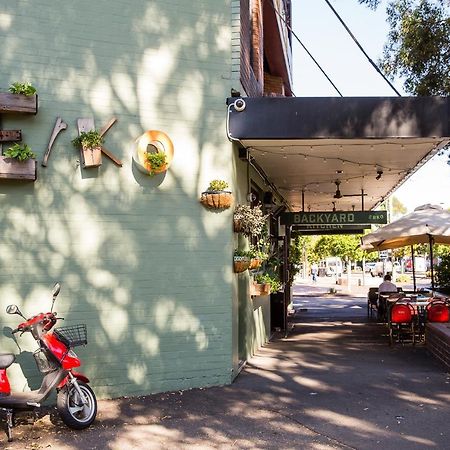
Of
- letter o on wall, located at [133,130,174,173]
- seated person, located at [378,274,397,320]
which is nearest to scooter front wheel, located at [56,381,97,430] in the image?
letter o on wall, located at [133,130,174,173]

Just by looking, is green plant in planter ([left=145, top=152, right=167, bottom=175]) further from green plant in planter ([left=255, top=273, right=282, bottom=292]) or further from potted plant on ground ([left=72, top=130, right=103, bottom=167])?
green plant in planter ([left=255, top=273, right=282, bottom=292])

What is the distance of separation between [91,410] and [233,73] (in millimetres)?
4701

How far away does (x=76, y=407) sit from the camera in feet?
20.1

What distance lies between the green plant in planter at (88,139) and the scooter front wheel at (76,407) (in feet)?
9.40

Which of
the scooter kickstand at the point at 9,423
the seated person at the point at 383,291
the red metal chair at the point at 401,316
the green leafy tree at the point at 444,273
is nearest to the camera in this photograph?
the scooter kickstand at the point at 9,423

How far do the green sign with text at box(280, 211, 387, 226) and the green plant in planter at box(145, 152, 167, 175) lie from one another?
18.0ft

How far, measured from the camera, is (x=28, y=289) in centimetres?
724

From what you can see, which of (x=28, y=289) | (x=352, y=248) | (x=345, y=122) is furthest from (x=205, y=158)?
(x=352, y=248)

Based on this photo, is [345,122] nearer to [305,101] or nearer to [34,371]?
[305,101]

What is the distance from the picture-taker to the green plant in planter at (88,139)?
24.0ft

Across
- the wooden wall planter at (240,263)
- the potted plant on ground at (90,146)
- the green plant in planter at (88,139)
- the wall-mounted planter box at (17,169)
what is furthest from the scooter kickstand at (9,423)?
the wooden wall planter at (240,263)

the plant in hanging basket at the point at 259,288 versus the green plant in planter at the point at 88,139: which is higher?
the green plant in planter at the point at 88,139

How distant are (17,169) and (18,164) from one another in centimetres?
6

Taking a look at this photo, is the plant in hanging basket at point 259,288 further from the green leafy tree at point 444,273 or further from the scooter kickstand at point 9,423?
the green leafy tree at point 444,273
